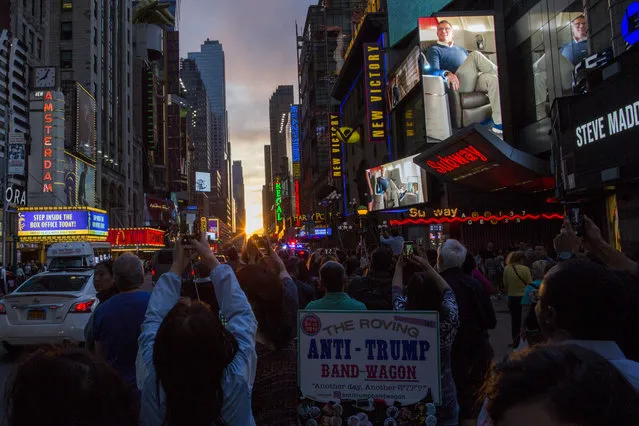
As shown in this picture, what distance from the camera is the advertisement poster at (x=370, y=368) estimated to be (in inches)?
151

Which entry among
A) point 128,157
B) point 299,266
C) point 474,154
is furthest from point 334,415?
point 128,157

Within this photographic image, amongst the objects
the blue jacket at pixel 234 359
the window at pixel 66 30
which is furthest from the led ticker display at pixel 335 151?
Answer: the blue jacket at pixel 234 359

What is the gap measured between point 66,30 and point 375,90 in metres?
40.9

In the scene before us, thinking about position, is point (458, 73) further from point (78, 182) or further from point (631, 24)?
point (78, 182)

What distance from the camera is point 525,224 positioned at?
3478cm

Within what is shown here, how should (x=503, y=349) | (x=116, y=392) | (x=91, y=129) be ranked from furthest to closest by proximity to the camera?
(x=91, y=129)
(x=503, y=349)
(x=116, y=392)

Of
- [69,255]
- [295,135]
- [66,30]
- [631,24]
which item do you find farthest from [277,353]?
[295,135]

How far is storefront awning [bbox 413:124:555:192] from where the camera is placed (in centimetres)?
2736

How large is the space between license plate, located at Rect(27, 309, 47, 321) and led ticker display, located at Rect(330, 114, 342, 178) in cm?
5450

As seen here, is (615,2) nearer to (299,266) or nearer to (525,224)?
(299,266)

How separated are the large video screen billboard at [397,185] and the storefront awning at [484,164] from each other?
4.26 metres

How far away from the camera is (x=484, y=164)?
95.4ft

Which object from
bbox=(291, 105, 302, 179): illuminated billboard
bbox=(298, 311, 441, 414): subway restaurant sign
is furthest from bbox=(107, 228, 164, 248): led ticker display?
bbox=(291, 105, 302, 179): illuminated billboard

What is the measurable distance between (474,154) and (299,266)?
21.0 m
